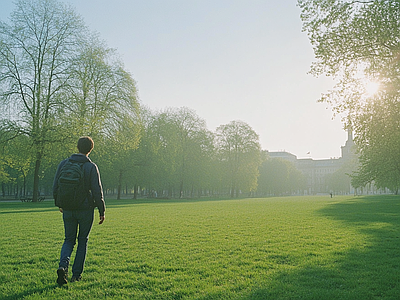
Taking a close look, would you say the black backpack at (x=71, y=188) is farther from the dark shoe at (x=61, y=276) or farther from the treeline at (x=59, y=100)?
the treeline at (x=59, y=100)

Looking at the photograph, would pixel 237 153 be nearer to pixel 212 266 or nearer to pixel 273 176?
pixel 273 176

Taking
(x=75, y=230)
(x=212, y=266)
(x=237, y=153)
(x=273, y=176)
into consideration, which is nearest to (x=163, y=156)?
(x=237, y=153)

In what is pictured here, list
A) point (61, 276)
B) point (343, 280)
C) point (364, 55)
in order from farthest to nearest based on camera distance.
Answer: point (364, 55) → point (343, 280) → point (61, 276)

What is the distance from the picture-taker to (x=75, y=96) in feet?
110

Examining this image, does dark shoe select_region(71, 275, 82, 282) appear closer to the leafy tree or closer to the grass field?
the grass field

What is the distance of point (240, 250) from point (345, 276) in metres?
3.07

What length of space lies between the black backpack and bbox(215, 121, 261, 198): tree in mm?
65916

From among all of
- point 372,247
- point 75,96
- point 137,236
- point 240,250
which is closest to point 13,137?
point 75,96

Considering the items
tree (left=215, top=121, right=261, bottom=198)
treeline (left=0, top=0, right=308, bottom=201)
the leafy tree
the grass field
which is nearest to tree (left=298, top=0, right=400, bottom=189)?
the grass field

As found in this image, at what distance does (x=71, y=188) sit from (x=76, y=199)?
0.21m

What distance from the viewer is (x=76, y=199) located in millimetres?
6168

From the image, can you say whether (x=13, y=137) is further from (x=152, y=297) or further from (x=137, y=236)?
(x=152, y=297)

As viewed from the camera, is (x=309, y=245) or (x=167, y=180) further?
(x=167, y=180)

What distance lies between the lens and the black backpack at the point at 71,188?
20.2ft
